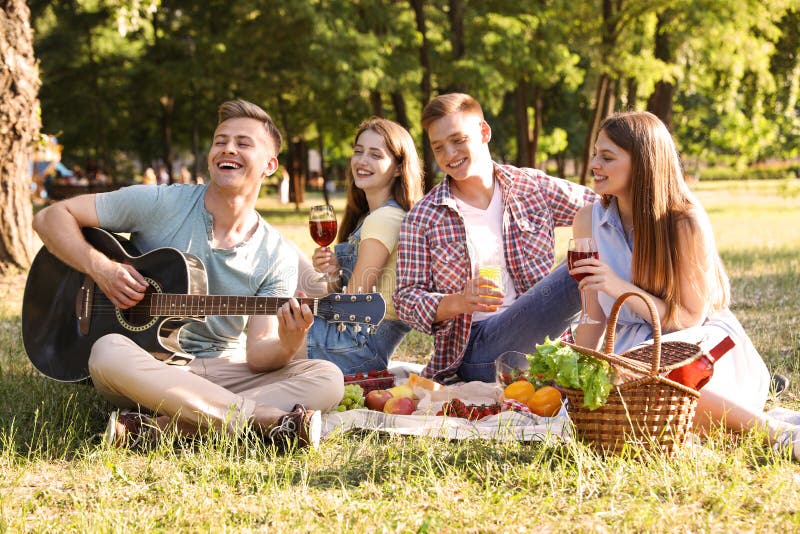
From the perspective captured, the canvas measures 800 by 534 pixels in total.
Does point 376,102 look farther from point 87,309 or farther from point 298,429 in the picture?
point 298,429

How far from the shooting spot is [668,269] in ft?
13.8

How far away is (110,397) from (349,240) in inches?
80.4

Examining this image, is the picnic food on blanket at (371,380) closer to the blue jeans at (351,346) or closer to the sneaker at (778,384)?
the blue jeans at (351,346)

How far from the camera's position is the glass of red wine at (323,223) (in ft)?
17.5

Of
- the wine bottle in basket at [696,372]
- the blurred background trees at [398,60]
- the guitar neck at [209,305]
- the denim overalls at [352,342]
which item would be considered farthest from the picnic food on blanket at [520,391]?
the blurred background trees at [398,60]

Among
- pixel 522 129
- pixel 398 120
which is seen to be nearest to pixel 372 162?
pixel 398 120

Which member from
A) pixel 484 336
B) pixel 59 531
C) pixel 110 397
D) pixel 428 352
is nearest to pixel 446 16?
pixel 428 352

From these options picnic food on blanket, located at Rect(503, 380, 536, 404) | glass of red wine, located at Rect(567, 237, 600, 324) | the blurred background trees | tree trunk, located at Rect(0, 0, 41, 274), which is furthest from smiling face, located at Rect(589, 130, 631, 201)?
the blurred background trees

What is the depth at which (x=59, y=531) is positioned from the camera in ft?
10.3

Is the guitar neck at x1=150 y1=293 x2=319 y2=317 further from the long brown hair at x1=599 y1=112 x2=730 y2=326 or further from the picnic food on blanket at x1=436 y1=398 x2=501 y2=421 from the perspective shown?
the long brown hair at x1=599 y1=112 x2=730 y2=326

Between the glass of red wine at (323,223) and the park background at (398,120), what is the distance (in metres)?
1.42

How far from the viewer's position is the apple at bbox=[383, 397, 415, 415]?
16.0 feet

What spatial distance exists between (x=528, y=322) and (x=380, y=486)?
1.93 m

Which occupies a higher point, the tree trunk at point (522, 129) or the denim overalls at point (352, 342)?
the tree trunk at point (522, 129)
